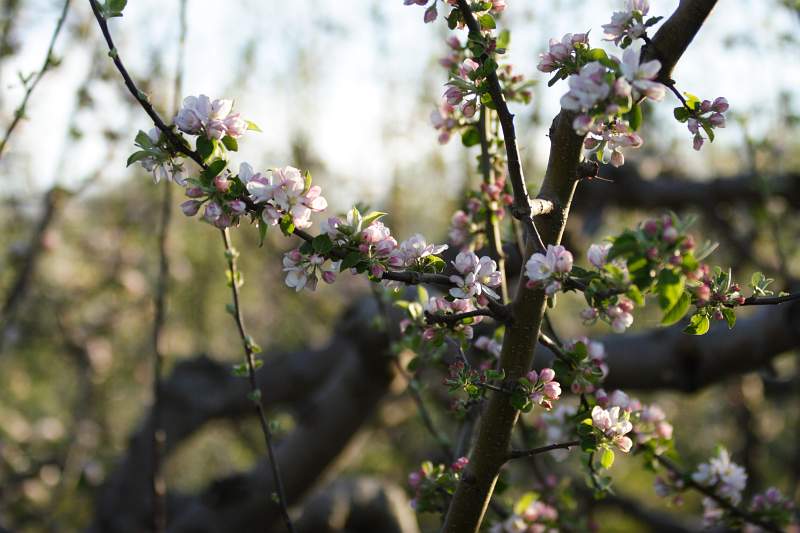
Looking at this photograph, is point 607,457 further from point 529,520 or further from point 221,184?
point 221,184


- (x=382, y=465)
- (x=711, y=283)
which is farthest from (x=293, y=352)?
(x=382, y=465)

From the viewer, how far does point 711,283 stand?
1.24 m

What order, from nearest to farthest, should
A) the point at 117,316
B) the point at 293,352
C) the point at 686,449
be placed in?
the point at 293,352 → the point at 117,316 → the point at 686,449

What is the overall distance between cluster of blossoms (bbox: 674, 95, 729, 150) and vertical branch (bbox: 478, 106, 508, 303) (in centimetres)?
43

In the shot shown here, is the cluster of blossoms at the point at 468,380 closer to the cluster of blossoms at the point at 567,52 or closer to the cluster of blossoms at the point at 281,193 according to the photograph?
the cluster of blossoms at the point at 281,193

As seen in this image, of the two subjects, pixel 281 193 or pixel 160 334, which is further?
pixel 160 334

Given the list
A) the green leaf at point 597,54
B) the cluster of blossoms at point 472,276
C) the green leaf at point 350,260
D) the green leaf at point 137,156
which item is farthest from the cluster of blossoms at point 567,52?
the green leaf at point 137,156

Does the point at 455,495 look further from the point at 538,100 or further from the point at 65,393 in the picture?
the point at 65,393

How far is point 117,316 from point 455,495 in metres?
5.21

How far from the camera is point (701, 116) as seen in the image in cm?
129

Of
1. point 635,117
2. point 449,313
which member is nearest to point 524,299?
point 449,313

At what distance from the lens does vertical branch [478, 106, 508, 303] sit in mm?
1606

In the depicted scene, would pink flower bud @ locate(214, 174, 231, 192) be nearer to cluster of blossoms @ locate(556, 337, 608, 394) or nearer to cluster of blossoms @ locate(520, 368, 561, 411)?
cluster of blossoms @ locate(520, 368, 561, 411)

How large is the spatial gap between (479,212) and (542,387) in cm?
50
